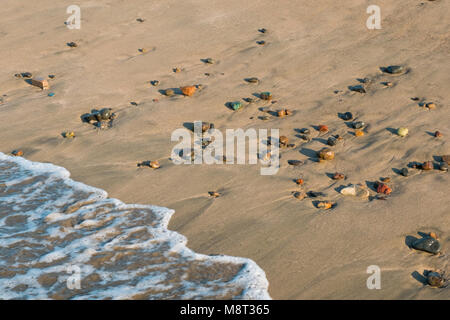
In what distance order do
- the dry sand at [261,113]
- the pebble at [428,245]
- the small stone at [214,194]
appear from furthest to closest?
the small stone at [214,194], the dry sand at [261,113], the pebble at [428,245]

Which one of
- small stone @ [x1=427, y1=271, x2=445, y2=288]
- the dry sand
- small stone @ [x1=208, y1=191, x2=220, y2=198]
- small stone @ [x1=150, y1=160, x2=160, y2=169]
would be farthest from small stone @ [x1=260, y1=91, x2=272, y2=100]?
small stone @ [x1=427, y1=271, x2=445, y2=288]

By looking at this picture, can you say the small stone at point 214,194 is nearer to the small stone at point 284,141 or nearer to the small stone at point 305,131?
the small stone at point 284,141

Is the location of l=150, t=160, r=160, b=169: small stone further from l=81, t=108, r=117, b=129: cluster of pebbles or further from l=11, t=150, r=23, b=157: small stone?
l=11, t=150, r=23, b=157: small stone

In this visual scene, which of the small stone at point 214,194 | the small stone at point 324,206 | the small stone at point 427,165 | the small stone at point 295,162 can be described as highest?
the small stone at point 427,165

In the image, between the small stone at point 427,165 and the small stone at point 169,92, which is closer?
the small stone at point 427,165

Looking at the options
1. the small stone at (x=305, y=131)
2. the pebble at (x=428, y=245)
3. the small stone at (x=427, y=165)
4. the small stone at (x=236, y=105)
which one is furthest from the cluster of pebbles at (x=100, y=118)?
the pebble at (x=428, y=245)

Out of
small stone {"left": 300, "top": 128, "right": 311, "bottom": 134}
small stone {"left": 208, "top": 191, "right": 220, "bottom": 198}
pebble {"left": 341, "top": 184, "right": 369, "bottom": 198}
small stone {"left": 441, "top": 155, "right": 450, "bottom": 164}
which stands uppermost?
small stone {"left": 300, "top": 128, "right": 311, "bottom": 134}

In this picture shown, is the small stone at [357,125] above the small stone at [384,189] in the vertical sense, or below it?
above

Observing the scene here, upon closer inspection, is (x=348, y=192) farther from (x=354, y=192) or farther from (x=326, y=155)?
(x=326, y=155)
